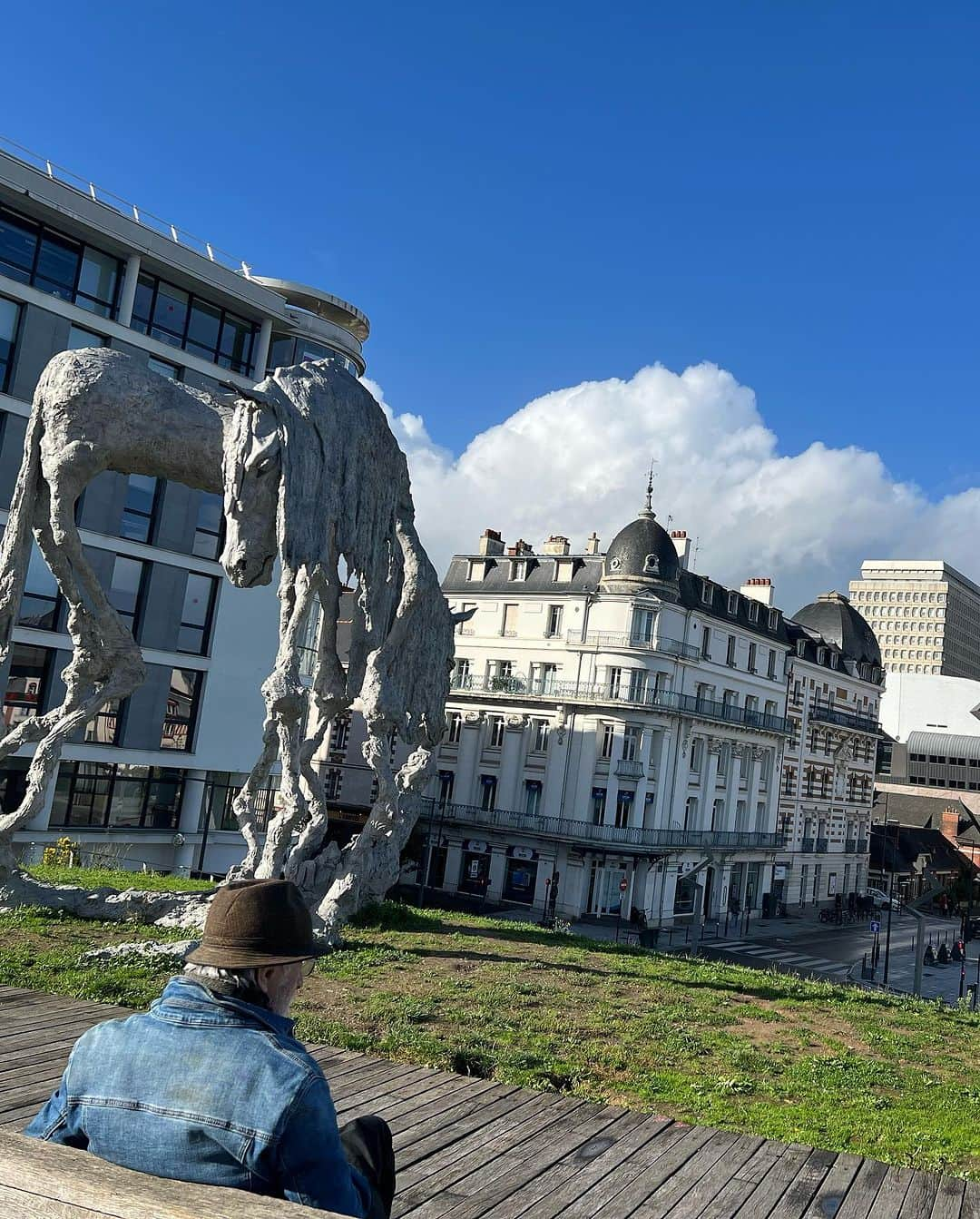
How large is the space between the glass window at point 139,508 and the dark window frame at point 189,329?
4.42 meters

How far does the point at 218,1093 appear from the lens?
101 inches

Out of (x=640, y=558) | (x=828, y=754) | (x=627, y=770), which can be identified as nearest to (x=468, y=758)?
(x=627, y=770)

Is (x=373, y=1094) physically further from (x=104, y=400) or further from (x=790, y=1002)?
(x=104, y=400)

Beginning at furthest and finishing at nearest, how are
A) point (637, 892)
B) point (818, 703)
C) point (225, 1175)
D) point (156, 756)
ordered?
point (818, 703) → point (637, 892) → point (156, 756) → point (225, 1175)

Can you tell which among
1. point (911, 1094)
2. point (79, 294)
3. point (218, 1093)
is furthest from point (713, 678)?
point (218, 1093)

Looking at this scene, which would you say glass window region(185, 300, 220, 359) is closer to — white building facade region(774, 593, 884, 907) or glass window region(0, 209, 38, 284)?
glass window region(0, 209, 38, 284)

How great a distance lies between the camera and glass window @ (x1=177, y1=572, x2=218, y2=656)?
3281 centimetres

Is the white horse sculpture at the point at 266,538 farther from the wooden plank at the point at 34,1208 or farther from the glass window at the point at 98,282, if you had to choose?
the glass window at the point at 98,282

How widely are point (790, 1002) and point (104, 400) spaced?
1018 centimetres

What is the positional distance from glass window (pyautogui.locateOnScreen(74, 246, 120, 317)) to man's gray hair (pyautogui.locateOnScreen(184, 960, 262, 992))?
101 feet

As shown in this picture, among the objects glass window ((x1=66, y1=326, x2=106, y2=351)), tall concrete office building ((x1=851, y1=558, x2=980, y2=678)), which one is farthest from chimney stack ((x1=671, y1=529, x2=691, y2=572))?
tall concrete office building ((x1=851, y1=558, x2=980, y2=678))

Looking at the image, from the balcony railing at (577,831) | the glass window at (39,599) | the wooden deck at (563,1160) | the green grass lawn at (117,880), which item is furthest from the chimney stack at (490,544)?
the wooden deck at (563,1160)

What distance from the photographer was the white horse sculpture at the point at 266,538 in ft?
37.4

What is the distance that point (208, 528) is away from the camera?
109 ft
